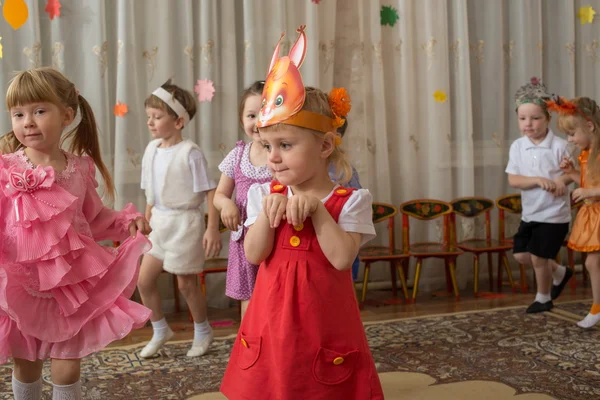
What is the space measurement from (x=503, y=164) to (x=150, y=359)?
3.27 metres

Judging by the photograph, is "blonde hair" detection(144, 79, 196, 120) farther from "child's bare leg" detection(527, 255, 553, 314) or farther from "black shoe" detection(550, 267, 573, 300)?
"black shoe" detection(550, 267, 573, 300)

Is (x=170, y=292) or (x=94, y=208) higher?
(x=94, y=208)

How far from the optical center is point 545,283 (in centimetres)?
434

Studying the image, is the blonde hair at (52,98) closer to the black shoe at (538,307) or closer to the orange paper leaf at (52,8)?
the orange paper leaf at (52,8)

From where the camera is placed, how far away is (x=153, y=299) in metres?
3.55

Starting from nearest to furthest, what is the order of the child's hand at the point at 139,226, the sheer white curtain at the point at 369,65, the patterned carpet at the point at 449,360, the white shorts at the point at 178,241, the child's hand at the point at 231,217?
1. the child's hand at the point at 139,226
2. the child's hand at the point at 231,217
3. the patterned carpet at the point at 449,360
4. the white shorts at the point at 178,241
5. the sheer white curtain at the point at 369,65

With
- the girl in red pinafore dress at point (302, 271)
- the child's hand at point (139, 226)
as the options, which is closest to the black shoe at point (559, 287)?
the girl in red pinafore dress at point (302, 271)

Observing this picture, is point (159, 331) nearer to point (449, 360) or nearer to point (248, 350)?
point (449, 360)

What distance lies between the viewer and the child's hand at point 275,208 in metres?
1.96

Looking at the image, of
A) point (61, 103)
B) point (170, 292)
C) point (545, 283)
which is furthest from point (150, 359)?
point (545, 283)

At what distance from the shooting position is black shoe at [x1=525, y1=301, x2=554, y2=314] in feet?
14.1

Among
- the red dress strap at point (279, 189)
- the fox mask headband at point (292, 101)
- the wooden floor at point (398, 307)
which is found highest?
the fox mask headband at point (292, 101)

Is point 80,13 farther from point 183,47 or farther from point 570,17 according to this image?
point 570,17

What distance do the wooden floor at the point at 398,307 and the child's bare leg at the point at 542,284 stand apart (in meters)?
0.28
